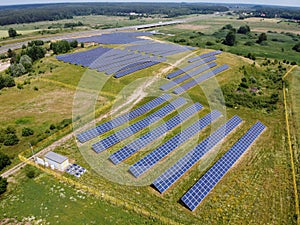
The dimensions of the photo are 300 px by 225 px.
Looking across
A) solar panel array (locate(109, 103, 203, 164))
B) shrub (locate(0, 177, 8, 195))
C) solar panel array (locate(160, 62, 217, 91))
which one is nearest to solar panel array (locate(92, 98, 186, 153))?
solar panel array (locate(109, 103, 203, 164))

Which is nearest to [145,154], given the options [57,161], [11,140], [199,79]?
[57,161]

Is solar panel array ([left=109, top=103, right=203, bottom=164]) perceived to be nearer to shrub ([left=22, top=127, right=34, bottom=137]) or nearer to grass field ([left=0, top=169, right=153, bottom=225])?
grass field ([left=0, top=169, right=153, bottom=225])

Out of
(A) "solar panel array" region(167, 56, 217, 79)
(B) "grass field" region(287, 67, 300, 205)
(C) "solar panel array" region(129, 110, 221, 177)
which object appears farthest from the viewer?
(A) "solar panel array" region(167, 56, 217, 79)

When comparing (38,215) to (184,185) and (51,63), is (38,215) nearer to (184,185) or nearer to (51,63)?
(184,185)

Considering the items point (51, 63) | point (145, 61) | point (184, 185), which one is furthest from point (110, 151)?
point (51, 63)

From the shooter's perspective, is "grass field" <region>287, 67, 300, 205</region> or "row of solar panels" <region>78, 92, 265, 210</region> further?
"grass field" <region>287, 67, 300, 205</region>

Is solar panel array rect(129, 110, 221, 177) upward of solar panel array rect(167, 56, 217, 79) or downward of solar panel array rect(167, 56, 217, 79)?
downward

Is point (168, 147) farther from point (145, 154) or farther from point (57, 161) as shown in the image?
point (57, 161)
